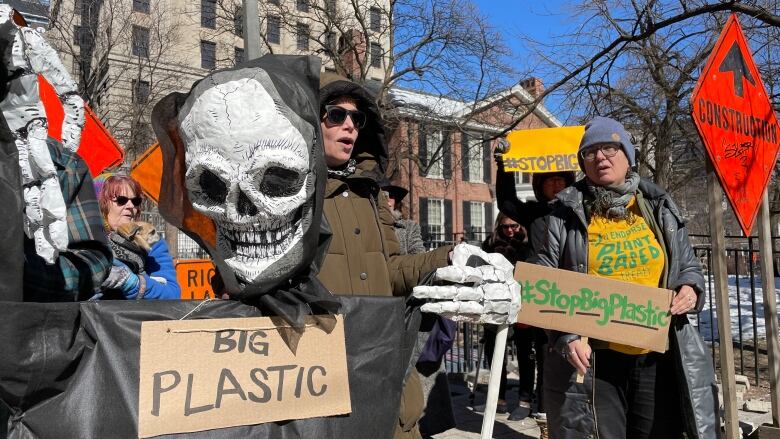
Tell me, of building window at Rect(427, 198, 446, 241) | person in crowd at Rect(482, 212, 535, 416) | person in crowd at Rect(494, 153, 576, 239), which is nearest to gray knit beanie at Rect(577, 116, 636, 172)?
person in crowd at Rect(494, 153, 576, 239)

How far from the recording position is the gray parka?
9.69 feet

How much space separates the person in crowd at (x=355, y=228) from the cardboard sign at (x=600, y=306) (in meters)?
0.88

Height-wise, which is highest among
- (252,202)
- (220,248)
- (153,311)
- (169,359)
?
(252,202)

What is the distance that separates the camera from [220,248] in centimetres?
171

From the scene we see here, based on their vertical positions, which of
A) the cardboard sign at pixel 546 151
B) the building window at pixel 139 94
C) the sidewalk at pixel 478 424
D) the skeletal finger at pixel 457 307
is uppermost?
the building window at pixel 139 94

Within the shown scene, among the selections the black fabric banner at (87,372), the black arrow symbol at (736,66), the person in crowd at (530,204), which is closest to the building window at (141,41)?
the person in crowd at (530,204)

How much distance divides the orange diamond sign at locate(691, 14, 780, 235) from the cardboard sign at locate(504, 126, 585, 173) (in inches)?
80.7

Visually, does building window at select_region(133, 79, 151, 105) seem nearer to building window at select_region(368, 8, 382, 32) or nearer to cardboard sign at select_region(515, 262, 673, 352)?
building window at select_region(368, 8, 382, 32)

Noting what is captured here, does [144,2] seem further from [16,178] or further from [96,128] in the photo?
[16,178]

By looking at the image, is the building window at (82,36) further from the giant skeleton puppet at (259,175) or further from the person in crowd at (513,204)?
the giant skeleton puppet at (259,175)

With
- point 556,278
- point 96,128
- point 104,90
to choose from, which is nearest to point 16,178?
point 556,278

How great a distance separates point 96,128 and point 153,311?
11.0ft

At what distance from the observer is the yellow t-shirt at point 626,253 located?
3.05m

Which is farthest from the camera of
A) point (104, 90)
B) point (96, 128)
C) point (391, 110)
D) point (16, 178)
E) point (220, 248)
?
point (104, 90)
